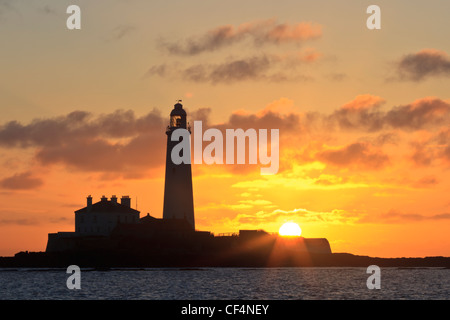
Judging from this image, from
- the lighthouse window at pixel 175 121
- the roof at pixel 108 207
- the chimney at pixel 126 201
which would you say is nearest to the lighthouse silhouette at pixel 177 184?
→ the lighthouse window at pixel 175 121

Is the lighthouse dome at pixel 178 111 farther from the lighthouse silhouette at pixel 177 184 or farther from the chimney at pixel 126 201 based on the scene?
the chimney at pixel 126 201

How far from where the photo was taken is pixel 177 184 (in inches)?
4247

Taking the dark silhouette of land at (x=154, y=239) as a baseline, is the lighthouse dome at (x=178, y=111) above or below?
above

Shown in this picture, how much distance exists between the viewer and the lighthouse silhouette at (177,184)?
10812cm

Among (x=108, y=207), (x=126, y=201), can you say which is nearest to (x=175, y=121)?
(x=108, y=207)

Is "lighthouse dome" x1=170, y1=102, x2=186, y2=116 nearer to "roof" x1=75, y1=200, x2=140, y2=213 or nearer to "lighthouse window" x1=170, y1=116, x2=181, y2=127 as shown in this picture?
"lighthouse window" x1=170, y1=116, x2=181, y2=127

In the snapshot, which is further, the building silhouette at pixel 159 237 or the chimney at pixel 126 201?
the chimney at pixel 126 201

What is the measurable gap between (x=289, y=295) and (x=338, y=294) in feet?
15.7

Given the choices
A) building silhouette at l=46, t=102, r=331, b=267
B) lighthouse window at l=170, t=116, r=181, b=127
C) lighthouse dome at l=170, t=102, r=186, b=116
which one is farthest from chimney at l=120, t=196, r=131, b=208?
lighthouse dome at l=170, t=102, r=186, b=116

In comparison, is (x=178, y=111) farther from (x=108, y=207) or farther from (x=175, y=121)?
(x=108, y=207)

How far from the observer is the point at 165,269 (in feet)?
422
